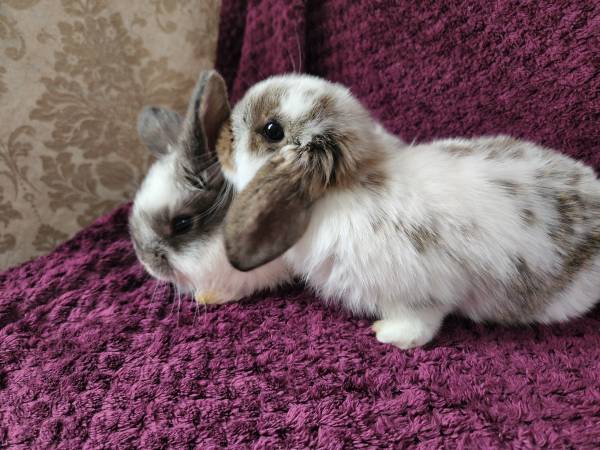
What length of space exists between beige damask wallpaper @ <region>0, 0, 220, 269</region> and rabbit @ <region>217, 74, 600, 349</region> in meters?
0.67

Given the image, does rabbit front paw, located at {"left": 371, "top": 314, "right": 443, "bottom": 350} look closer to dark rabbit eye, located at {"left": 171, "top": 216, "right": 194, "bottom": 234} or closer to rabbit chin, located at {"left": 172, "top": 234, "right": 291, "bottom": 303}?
rabbit chin, located at {"left": 172, "top": 234, "right": 291, "bottom": 303}

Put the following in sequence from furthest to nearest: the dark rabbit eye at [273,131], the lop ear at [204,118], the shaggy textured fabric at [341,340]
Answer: the lop ear at [204,118], the dark rabbit eye at [273,131], the shaggy textured fabric at [341,340]

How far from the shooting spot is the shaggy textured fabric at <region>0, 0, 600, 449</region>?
79cm

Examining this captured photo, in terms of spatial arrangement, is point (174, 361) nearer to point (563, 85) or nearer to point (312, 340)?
point (312, 340)

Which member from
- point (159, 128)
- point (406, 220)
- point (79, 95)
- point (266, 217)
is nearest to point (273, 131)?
point (266, 217)

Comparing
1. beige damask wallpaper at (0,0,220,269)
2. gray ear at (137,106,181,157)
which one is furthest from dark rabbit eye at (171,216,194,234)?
beige damask wallpaper at (0,0,220,269)

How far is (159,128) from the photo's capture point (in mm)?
1220

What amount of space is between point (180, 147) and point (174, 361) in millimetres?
464

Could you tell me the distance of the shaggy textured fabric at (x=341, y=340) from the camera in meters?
0.79

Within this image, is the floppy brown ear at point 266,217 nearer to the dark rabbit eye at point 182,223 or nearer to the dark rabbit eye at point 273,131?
the dark rabbit eye at point 273,131

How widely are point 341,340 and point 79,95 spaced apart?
3.45ft

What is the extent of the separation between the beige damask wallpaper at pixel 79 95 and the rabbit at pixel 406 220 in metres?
0.67

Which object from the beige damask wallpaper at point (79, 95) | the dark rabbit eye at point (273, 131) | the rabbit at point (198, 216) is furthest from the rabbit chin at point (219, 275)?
the beige damask wallpaper at point (79, 95)

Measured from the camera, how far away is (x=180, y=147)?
1.07 meters
